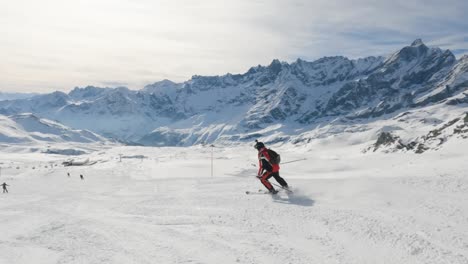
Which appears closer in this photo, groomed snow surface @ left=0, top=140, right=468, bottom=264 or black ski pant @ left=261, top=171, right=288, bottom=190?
groomed snow surface @ left=0, top=140, right=468, bottom=264

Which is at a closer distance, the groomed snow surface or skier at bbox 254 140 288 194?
the groomed snow surface

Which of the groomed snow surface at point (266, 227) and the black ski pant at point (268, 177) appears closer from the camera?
the groomed snow surface at point (266, 227)

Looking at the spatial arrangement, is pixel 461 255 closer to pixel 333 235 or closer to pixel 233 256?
pixel 333 235

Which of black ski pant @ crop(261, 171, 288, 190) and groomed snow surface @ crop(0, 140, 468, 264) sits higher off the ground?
black ski pant @ crop(261, 171, 288, 190)

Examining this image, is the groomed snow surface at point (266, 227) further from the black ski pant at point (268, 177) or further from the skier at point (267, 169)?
the skier at point (267, 169)

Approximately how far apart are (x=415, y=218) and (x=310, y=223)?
294 centimetres

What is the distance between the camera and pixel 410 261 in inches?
336

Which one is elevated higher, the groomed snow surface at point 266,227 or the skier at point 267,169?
the skier at point 267,169

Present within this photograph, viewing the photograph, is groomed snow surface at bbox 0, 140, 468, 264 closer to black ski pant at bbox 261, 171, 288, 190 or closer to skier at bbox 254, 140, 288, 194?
black ski pant at bbox 261, 171, 288, 190

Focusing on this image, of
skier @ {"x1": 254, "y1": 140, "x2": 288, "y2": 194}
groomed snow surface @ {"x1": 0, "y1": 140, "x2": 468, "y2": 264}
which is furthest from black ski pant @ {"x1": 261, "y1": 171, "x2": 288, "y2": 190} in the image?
groomed snow surface @ {"x1": 0, "y1": 140, "x2": 468, "y2": 264}

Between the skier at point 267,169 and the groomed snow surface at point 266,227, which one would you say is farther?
the skier at point 267,169

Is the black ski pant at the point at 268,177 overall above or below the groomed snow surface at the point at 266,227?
above

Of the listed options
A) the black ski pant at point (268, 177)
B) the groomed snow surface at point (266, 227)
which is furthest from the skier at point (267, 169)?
the groomed snow surface at point (266, 227)

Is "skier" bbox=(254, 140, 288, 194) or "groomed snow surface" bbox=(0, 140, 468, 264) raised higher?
"skier" bbox=(254, 140, 288, 194)
